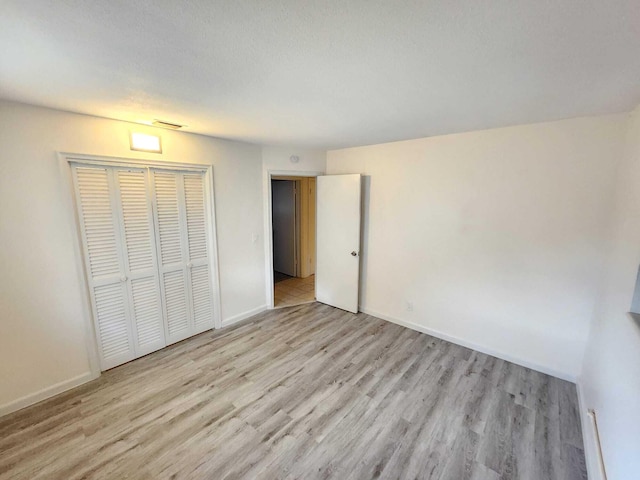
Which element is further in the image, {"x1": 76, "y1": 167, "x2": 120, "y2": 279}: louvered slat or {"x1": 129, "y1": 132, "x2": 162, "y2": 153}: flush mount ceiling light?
{"x1": 129, "y1": 132, "x2": 162, "y2": 153}: flush mount ceiling light

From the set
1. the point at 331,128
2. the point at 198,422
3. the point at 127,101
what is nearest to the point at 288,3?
the point at 127,101

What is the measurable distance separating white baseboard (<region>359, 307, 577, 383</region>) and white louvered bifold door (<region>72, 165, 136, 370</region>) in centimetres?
289

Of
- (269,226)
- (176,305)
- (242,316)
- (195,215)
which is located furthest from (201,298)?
(269,226)

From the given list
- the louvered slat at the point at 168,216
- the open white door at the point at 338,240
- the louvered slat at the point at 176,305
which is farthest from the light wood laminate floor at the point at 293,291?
the louvered slat at the point at 168,216

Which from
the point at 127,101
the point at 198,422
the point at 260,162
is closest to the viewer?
the point at 127,101

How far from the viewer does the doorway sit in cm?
540

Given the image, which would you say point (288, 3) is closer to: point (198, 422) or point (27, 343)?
point (198, 422)

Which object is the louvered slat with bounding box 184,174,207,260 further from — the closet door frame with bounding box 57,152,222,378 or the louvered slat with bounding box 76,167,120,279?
the louvered slat with bounding box 76,167,120,279

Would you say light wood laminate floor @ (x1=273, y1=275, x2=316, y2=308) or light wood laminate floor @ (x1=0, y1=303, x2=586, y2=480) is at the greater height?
light wood laminate floor @ (x1=273, y1=275, x2=316, y2=308)

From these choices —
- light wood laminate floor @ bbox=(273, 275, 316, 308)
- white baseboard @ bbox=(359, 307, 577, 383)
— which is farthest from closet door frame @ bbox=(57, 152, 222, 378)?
white baseboard @ bbox=(359, 307, 577, 383)

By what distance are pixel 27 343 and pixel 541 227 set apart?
175 inches

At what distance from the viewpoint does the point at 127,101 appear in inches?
76.0

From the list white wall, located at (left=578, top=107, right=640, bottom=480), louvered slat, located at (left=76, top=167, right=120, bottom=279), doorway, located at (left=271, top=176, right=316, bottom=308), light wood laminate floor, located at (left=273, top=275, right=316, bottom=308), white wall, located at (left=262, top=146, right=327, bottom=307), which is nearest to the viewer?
white wall, located at (left=578, top=107, right=640, bottom=480)

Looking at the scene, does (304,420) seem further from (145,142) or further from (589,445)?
(145,142)
